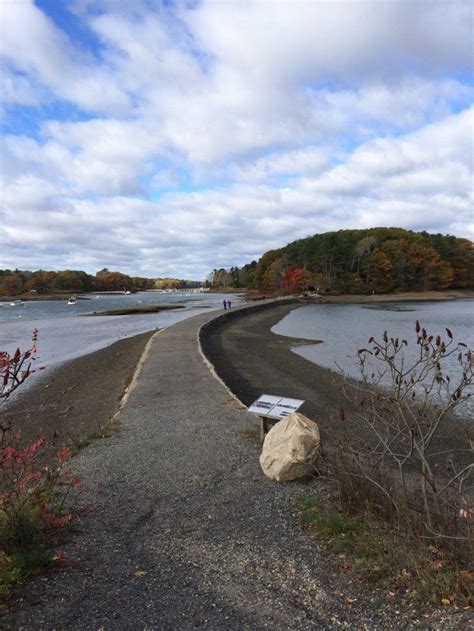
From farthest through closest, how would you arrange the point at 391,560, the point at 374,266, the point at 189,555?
1. the point at 374,266
2. the point at 189,555
3. the point at 391,560

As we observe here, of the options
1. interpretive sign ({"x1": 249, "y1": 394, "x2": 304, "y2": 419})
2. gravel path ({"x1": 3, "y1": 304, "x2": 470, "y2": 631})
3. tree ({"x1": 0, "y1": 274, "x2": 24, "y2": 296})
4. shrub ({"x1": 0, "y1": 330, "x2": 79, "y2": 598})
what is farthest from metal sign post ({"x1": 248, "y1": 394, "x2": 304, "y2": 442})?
tree ({"x1": 0, "y1": 274, "x2": 24, "y2": 296})

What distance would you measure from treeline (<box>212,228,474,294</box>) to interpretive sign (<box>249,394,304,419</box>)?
266 feet

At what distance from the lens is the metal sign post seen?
6.28m

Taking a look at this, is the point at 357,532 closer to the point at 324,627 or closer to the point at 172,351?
the point at 324,627

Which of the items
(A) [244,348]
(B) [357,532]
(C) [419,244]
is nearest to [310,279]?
(C) [419,244]

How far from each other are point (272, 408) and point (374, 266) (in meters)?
89.7

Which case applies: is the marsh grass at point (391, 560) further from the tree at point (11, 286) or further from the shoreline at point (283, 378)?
the tree at point (11, 286)

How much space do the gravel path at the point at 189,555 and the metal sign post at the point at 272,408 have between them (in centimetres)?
48

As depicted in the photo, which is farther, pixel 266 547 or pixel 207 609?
pixel 266 547

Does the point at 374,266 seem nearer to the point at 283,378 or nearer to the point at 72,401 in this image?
the point at 283,378

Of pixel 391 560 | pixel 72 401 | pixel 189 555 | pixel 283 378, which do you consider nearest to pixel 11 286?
pixel 72 401

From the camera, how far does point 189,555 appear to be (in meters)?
3.95

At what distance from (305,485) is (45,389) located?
12479 mm

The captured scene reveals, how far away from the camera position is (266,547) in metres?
4.11
